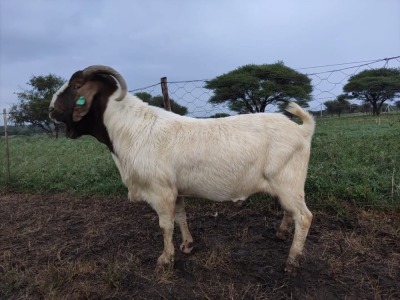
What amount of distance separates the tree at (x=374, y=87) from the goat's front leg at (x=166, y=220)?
4675cm

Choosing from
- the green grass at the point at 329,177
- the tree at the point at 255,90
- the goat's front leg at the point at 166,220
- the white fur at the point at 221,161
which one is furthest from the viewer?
the tree at the point at 255,90

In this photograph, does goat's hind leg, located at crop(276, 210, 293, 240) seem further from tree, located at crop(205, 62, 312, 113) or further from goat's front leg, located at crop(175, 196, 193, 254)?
tree, located at crop(205, 62, 312, 113)

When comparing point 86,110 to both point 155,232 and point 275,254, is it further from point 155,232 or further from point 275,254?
point 275,254

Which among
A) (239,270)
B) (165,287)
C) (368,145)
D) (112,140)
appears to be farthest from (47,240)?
(368,145)

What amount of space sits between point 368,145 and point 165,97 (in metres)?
4.75

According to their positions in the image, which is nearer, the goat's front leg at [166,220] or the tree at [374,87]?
the goat's front leg at [166,220]

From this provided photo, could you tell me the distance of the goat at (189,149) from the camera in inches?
135

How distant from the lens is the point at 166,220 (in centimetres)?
363

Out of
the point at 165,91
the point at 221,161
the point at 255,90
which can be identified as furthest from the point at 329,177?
the point at 255,90

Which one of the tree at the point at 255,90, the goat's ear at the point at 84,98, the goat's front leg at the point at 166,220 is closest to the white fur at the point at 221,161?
the goat's front leg at the point at 166,220

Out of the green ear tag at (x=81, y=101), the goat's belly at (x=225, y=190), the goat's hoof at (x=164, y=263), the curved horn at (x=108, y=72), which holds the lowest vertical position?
the goat's hoof at (x=164, y=263)

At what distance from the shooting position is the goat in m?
3.44

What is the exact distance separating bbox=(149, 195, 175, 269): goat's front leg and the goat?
0.01m

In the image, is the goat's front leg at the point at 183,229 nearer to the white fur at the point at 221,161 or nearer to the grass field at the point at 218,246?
the grass field at the point at 218,246
